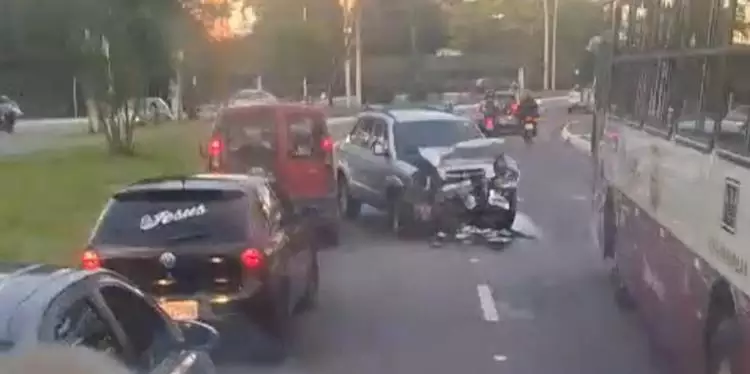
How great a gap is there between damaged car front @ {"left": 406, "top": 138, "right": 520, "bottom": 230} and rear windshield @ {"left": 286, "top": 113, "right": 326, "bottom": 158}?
1.57 metres

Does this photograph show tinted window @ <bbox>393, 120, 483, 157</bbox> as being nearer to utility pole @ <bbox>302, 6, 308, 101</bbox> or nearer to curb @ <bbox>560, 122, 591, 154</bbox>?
curb @ <bbox>560, 122, 591, 154</bbox>

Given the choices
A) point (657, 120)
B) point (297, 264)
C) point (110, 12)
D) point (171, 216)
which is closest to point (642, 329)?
point (657, 120)

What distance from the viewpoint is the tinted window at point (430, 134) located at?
19.8 m

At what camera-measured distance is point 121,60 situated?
33188 millimetres

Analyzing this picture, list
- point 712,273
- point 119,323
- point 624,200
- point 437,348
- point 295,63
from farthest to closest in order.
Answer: point 295,63 → point 624,200 → point 437,348 → point 712,273 → point 119,323

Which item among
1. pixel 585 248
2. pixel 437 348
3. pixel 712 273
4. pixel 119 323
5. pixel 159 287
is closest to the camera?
pixel 119 323

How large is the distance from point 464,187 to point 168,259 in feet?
30.0

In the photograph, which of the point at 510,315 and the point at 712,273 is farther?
the point at 510,315

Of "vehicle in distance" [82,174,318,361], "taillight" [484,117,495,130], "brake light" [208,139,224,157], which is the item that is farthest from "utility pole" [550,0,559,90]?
"vehicle in distance" [82,174,318,361]

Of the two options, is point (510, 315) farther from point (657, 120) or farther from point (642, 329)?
point (657, 120)

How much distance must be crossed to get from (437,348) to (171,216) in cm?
255

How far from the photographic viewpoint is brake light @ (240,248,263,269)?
10.1 m

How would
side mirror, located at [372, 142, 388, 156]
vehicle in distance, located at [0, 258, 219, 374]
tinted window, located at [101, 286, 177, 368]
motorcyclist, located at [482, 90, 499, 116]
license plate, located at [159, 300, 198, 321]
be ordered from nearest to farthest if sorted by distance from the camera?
vehicle in distance, located at [0, 258, 219, 374] → tinted window, located at [101, 286, 177, 368] → license plate, located at [159, 300, 198, 321] → side mirror, located at [372, 142, 388, 156] → motorcyclist, located at [482, 90, 499, 116]

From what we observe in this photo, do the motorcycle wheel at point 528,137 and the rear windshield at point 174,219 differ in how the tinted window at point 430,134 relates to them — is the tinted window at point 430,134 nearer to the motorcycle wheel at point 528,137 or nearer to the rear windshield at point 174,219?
the rear windshield at point 174,219
